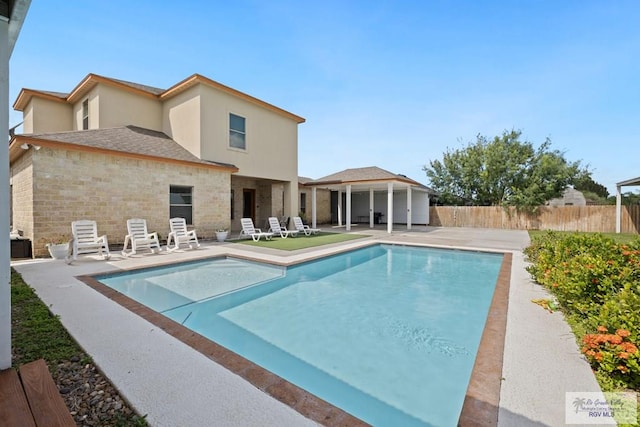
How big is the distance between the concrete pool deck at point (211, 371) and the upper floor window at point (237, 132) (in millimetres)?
A: 10401

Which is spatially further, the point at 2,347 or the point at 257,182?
the point at 257,182

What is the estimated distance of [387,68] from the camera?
1292 cm

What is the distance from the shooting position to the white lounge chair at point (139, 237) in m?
8.86

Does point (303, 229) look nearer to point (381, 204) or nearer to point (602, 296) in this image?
point (602, 296)

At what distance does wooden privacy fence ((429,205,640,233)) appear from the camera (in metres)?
16.3

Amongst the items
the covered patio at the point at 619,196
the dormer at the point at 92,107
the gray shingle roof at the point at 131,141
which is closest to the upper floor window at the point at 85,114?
the dormer at the point at 92,107

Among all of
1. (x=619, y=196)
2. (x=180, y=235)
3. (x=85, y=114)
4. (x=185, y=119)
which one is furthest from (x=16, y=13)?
(x=619, y=196)

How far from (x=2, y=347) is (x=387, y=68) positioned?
14225mm

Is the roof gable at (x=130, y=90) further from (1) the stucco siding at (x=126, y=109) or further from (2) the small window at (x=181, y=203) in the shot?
(2) the small window at (x=181, y=203)

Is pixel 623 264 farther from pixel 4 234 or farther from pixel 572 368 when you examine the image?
pixel 4 234

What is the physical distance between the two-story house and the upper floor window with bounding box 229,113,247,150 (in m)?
0.05

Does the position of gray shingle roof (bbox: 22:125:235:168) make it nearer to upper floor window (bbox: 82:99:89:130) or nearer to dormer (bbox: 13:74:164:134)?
dormer (bbox: 13:74:164:134)

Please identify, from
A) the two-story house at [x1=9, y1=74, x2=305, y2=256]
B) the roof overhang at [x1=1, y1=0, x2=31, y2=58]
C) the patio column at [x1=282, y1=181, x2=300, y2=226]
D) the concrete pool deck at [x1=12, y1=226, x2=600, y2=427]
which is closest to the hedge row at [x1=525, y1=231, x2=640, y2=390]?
the concrete pool deck at [x1=12, y1=226, x2=600, y2=427]

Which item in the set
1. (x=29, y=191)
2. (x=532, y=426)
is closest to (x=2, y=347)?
(x=532, y=426)
